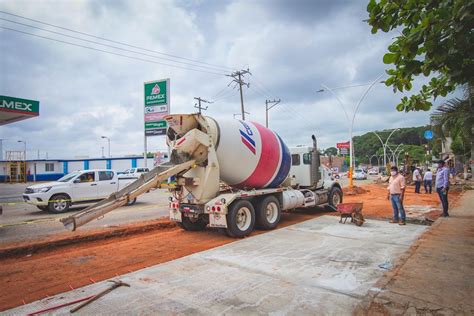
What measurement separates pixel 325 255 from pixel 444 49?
443cm

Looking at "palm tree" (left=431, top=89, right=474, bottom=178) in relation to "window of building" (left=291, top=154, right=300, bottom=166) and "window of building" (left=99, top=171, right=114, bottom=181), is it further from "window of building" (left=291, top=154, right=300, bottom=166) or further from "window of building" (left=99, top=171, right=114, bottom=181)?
"window of building" (left=99, top=171, right=114, bottom=181)

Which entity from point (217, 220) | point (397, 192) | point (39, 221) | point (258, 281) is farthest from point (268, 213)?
point (39, 221)

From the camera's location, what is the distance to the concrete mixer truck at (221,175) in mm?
8016

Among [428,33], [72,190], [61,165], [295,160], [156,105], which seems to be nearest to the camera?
[428,33]

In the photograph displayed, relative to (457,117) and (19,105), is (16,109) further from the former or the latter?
(457,117)

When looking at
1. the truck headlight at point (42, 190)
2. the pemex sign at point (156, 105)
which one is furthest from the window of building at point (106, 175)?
the pemex sign at point (156, 105)

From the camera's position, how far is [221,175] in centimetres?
880

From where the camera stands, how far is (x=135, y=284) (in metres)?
4.90

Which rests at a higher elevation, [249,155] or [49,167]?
[49,167]

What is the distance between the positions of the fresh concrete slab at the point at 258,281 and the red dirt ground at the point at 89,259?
0.55 metres

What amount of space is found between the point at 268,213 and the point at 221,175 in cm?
204

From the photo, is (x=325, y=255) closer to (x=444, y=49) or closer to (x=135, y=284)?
(x=135, y=284)

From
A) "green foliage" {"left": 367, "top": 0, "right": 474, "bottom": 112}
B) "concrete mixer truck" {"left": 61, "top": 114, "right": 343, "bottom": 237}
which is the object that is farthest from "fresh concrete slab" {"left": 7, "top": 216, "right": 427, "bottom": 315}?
"green foliage" {"left": 367, "top": 0, "right": 474, "bottom": 112}

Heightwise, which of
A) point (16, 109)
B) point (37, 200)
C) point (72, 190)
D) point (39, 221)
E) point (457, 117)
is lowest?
point (39, 221)
